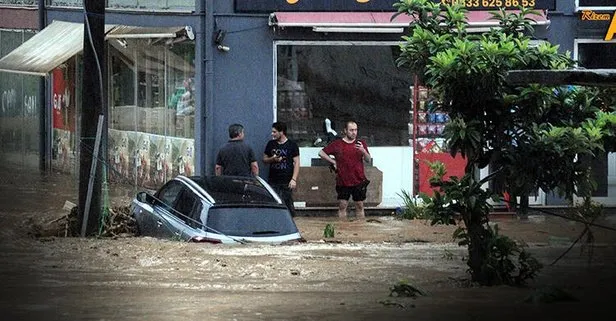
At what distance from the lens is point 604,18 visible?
2236 centimetres

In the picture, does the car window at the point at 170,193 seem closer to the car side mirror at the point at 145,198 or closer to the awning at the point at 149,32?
the car side mirror at the point at 145,198

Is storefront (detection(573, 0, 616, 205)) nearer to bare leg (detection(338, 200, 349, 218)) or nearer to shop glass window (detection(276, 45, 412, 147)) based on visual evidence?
shop glass window (detection(276, 45, 412, 147))

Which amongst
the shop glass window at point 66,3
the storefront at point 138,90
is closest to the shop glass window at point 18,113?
the shop glass window at point 66,3

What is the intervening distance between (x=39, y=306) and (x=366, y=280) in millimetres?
3880

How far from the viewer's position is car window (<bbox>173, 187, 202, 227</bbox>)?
15.9m

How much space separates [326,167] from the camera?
21.9 metres

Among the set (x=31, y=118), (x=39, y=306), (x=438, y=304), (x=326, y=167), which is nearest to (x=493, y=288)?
(x=438, y=304)

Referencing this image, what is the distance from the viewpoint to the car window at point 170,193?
16812 millimetres

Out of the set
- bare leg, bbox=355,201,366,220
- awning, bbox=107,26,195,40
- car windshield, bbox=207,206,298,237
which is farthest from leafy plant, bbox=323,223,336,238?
awning, bbox=107,26,195,40

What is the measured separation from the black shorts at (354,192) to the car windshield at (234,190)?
3.95m

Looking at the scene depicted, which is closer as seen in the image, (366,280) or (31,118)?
(366,280)

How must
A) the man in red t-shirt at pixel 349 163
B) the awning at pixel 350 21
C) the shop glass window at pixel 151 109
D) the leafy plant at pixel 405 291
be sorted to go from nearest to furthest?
1. the leafy plant at pixel 405 291
2. the man in red t-shirt at pixel 349 163
3. the awning at pixel 350 21
4. the shop glass window at pixel 151 109

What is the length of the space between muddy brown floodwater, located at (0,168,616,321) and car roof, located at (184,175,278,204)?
2.07 feet

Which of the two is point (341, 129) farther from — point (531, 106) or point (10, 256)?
point (531, 106)
